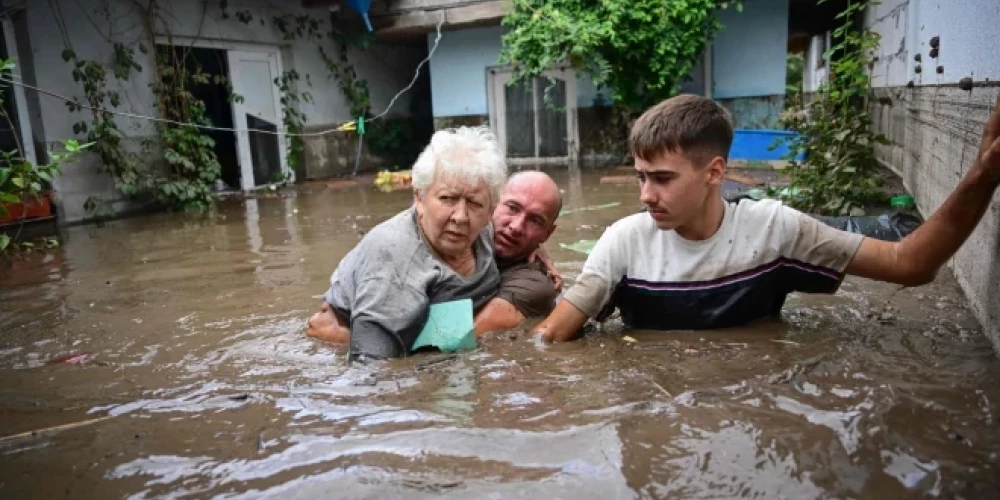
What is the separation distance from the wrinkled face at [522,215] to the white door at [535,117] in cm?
1082

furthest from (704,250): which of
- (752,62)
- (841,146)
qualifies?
(752,62)

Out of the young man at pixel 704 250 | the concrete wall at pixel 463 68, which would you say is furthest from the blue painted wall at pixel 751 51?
the young man at pixel 704 250

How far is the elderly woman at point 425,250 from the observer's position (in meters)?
2.85

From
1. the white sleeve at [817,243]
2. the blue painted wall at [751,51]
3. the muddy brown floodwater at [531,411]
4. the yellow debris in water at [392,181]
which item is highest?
the blue painted wall at [751,51]

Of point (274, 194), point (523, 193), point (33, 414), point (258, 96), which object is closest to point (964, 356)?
point (523, 193)

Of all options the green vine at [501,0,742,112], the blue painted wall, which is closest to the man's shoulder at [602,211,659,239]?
the green vine at [501,0,742,112]

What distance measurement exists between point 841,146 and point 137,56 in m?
9.48

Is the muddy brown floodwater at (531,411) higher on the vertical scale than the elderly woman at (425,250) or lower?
lower

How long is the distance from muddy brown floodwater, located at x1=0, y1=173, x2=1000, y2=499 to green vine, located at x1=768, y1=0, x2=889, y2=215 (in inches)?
83.5

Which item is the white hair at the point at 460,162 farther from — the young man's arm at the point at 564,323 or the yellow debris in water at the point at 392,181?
the yellow debris in water at the point at 392,181

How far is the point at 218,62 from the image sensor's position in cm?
1223

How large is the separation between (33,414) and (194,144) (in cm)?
868

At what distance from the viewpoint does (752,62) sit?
1261cm

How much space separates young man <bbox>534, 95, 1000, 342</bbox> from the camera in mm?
2467
